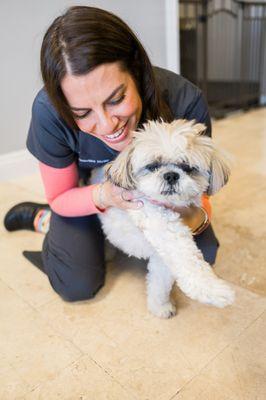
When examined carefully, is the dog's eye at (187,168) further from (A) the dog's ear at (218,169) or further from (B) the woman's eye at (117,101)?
(B) the woman's eye at (117,101)

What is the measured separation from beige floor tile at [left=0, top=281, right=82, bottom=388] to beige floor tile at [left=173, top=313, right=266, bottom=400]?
0.35 meters

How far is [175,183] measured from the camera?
98 centimetres

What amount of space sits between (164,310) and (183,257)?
0.34 meters

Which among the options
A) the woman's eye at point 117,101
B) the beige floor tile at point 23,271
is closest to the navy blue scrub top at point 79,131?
the woman's eye at point 117,101

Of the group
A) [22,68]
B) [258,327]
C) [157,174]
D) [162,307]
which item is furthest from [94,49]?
[22,68]

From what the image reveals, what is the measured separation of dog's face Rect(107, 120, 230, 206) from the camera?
3.20ft

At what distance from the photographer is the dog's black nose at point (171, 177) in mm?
971

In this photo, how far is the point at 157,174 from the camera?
3.24 ft

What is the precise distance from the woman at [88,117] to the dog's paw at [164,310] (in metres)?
0.23

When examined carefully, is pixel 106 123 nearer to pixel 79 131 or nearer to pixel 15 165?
pixel 79 131

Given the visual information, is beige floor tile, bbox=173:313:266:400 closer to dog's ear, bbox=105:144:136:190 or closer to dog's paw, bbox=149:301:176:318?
dog's paw, bbox=149:301:176:318

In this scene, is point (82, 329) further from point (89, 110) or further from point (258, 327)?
point (89, 110)

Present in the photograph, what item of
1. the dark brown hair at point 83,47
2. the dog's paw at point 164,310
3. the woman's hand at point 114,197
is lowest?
the dog's paw at point 164,310

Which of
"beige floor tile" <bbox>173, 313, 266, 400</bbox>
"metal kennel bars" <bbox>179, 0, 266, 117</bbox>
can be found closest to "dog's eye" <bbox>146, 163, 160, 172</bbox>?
"beige floor tile" <bbox>173, 313, 266, 400</bbox>
